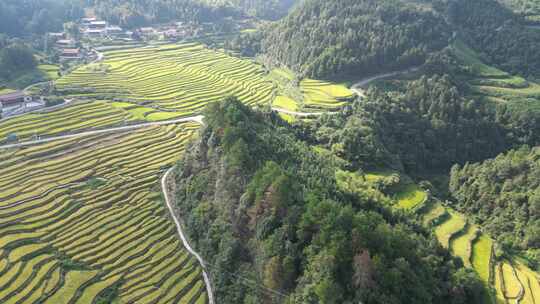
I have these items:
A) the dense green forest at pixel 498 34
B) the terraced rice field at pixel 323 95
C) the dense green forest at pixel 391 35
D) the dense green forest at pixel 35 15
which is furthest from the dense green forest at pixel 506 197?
the dense green forest at pixel 35 15

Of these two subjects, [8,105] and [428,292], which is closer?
[428,292]

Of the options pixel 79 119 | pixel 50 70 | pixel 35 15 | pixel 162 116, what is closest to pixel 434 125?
pixel 162 116

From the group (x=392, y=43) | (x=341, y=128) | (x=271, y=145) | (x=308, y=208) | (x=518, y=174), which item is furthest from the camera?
(x=392, y=43)

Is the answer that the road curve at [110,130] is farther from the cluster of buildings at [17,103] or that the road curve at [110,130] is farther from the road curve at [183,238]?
the road curve at [183,238]

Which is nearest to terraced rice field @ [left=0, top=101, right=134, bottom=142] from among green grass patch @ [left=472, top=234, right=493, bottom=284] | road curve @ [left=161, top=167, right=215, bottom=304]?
road curve @ [left=161, top=167, right=215, bottom=304]

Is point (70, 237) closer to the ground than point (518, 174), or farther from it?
closer to the ground

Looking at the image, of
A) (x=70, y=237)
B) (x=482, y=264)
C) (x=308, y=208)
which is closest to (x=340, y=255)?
(x=308, y=208)

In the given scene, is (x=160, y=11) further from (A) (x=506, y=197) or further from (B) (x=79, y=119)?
(A) (x=506, y=197)

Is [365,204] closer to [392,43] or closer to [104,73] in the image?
[392,43]

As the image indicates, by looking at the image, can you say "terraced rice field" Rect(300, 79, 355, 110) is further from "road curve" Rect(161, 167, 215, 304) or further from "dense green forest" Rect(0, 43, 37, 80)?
"dense green forest" Rect(0, 43, 37, 80)
